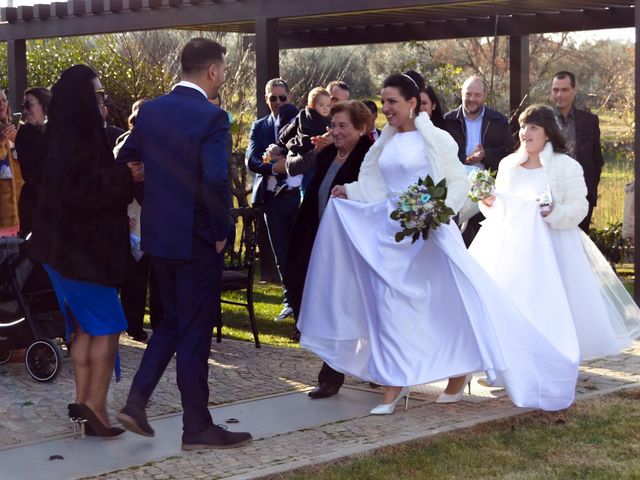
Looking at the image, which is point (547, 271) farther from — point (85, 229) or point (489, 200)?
point (85, 229)

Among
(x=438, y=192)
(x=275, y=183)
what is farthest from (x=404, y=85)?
(x=275, y=183)

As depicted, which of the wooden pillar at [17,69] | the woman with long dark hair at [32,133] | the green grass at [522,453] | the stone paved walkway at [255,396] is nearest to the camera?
the green grass at [522,453]

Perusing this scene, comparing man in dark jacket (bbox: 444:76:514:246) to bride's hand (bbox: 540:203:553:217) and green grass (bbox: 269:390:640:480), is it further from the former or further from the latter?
green grass (bbox: 269:390:640:480)

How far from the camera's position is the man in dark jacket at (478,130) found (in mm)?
10492

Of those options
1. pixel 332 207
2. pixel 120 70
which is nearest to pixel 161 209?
pixel 332 207

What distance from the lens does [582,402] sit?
774cm

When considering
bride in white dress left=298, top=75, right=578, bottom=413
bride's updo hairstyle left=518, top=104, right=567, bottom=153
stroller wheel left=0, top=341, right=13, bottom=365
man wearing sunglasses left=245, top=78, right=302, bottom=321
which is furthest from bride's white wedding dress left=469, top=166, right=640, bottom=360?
stroller wheel left=0, top=341, right=13, bottom=365

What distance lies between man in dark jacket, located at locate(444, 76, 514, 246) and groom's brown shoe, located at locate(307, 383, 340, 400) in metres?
3.12

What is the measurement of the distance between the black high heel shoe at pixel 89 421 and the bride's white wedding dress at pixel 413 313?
161 cm

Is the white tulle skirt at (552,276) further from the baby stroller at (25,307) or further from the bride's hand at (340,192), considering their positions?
the baby stroller at (25,307)

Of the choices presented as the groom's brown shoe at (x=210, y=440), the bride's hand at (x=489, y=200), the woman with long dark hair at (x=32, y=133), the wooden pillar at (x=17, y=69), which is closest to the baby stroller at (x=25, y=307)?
the woman with long dark hair at (x=32, y=133)

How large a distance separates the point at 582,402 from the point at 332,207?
2.12 metres

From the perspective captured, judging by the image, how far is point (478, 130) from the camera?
420 inches

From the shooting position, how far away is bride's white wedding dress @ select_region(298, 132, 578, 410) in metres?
7.36
